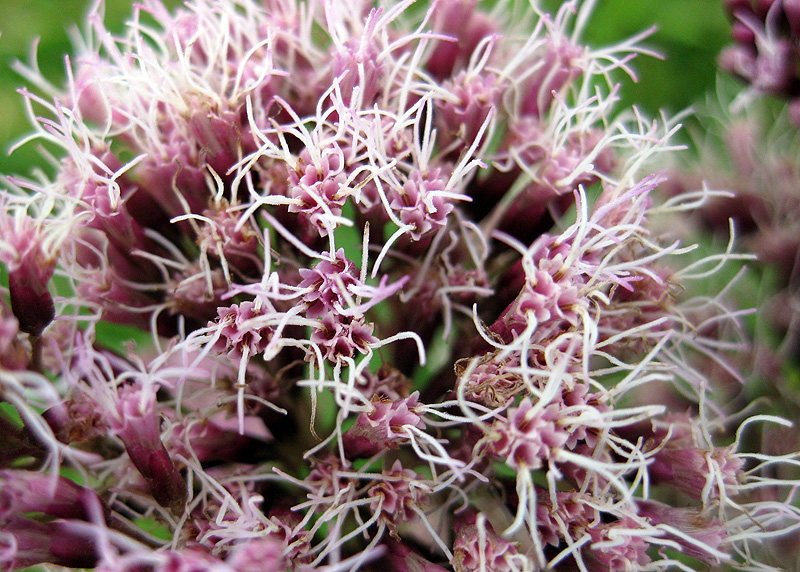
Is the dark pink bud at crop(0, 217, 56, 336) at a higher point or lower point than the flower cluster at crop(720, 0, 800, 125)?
higher

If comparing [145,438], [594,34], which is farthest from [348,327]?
[594,34]

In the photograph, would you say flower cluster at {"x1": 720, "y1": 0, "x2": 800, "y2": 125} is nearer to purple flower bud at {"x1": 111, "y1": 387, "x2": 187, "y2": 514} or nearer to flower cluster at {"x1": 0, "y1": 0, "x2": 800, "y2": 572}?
flower cluster at {"x1": 0, "y1": 0, "x2": 800, "y2": 572}

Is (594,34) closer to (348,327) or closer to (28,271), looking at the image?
(348,327)

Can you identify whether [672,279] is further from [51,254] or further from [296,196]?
[51,254]

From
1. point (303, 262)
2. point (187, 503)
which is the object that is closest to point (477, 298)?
point (303, 262)

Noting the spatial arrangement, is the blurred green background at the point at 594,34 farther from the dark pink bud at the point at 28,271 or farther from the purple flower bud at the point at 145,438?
the purple flower bud at the point at 145,438

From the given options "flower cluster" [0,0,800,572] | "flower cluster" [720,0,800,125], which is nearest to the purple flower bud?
"flower cluster" [0,0,800,572]
